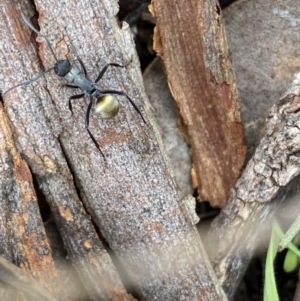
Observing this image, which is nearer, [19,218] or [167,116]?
[19,218]

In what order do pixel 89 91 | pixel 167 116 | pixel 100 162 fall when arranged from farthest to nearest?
pixel 167 116 < pixel 89 91 < pixel 100 162

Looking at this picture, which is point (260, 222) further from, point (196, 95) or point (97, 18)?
point (97, 18)

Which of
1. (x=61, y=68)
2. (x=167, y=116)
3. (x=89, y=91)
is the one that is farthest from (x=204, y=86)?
(x=61, y=68)

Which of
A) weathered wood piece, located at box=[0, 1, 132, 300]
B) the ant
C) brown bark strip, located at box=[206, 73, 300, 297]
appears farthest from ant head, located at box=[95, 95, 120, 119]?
brown bark strip, located at box=[206, 73, 300, 297]

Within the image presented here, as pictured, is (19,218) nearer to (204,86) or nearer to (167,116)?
(167,116)

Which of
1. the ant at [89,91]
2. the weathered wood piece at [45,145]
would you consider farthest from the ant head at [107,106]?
Answer: the weathered wood piece at [45,145]

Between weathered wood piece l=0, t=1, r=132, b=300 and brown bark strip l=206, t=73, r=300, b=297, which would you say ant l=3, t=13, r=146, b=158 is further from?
brown bark strip l=206, t=73, r=300, b=297

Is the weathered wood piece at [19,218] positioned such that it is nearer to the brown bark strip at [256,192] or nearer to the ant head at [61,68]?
the ant head at [61,68]
